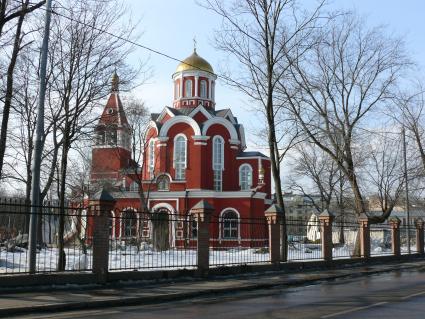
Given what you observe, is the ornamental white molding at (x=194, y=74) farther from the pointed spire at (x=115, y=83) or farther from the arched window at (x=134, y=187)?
the pointed spire at (x=115, y=83)

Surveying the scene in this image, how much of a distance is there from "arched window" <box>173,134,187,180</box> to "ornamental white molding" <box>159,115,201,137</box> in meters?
1.10

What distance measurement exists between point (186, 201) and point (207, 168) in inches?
148

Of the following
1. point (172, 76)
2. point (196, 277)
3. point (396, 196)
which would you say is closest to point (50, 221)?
point (196, 277)

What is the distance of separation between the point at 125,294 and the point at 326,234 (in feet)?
41.5

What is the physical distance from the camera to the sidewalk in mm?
10008

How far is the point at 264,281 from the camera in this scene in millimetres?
15750

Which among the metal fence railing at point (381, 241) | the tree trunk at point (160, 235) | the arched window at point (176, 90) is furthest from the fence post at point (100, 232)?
the arched window at point (176, 90)

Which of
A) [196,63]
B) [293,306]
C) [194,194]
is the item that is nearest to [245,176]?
[194,194]

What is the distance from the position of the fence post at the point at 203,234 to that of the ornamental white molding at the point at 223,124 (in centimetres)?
2691

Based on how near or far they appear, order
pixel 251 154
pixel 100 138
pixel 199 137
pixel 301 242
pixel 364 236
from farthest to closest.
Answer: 1. pixel 251 154
2. pixel 199 137
3. pixel 364 236
4. pixel 301 242
5. pixel 100 138

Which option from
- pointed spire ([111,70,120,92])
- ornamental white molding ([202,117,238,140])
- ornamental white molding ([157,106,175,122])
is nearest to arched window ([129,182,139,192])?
ornamental white molding ([157,106,175,122])

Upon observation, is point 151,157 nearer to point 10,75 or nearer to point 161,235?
point 161,235

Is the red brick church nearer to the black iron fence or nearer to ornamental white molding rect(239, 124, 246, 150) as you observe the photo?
ornamental white molding rect(239, 124, 246, 150)

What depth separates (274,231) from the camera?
64.6 ft
